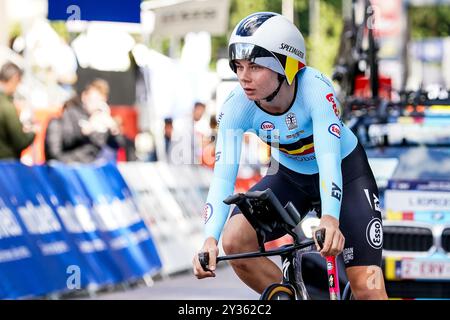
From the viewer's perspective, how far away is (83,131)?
46.3 ft

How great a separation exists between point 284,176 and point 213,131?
33.6 ft

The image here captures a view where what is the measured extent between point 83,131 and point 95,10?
698 cm

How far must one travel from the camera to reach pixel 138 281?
1321 centimetres

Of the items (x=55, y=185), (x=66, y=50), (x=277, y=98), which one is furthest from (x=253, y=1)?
(x=66, y=50)

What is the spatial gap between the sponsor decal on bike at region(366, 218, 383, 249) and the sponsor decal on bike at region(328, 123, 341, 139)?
0.60 m

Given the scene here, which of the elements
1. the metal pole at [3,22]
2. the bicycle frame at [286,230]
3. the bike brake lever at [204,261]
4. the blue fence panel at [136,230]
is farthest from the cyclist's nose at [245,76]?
the metal pole at [3,22]

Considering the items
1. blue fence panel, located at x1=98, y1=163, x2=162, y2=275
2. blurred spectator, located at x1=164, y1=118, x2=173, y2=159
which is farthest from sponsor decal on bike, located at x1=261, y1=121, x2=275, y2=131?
blurred spectator, located at x1=164, y1=118, x2=173, y2=159

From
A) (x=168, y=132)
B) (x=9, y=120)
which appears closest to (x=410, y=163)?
(x=9, y=120)

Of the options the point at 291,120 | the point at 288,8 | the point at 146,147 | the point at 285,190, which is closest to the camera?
the point at 291,120

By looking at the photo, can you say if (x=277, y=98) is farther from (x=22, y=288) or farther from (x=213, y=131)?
(x=213, y=131)

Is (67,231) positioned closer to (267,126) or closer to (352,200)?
(352,200)

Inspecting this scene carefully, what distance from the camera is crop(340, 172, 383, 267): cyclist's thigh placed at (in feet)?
21.0

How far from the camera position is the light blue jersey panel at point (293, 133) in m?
5.93

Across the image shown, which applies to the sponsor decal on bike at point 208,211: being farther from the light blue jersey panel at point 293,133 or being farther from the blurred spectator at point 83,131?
→ the blurred spectator at point 83,131
